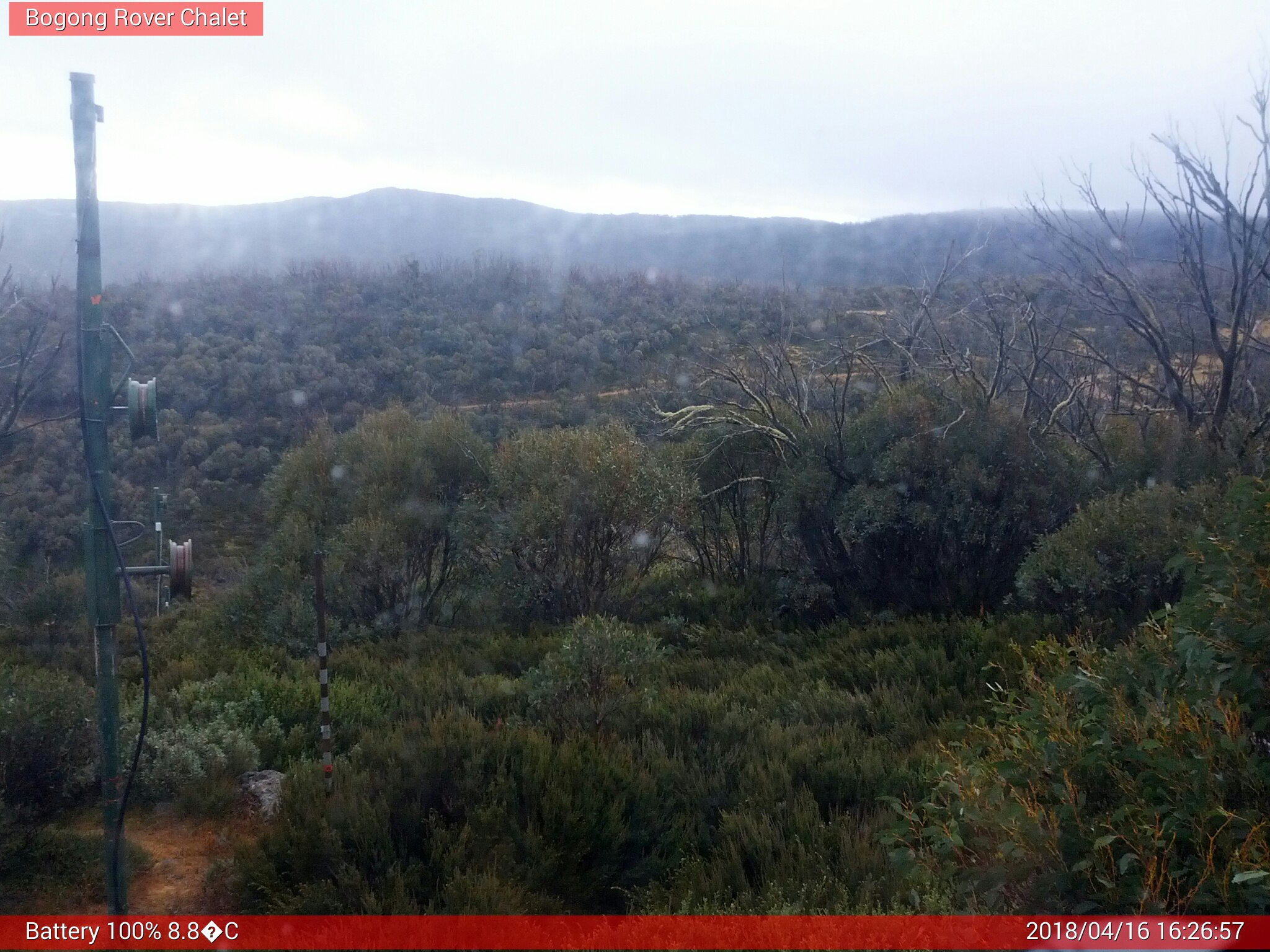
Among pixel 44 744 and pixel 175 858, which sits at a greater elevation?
pixel 44 744

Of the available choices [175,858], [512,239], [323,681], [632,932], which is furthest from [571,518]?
[512,239]

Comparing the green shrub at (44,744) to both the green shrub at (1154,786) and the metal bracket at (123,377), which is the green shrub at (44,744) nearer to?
the metal bracket at (123,377)

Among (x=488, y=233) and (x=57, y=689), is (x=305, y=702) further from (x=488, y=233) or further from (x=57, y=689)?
(x=488, y=233)

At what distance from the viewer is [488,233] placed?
67.5m

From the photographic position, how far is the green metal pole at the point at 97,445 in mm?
4027

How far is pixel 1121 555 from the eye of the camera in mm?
9227

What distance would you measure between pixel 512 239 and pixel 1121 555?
204ft

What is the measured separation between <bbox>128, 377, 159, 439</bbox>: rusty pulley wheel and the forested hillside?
2264mm

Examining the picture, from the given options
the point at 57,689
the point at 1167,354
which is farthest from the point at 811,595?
the point at 57,689

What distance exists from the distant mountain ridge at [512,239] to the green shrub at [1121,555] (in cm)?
2273

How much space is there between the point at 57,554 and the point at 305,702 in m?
15.5

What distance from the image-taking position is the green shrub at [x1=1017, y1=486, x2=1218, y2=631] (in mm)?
8836

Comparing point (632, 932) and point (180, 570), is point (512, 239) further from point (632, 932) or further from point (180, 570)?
point (632, 932)

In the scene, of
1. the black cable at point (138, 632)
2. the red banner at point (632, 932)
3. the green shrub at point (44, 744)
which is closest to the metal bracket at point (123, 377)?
the black cable at point (138, 632)
